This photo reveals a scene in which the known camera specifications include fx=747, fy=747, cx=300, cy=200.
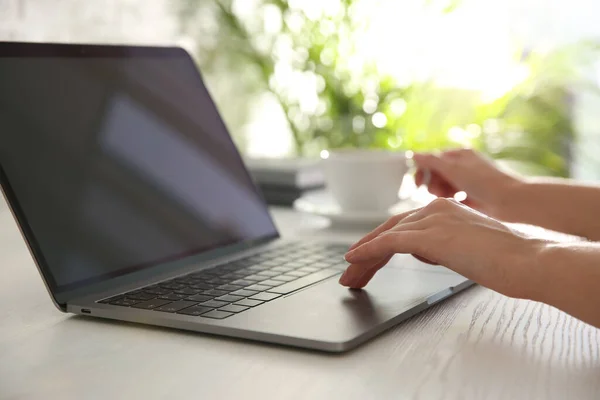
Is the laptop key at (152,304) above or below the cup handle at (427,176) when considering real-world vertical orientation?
above

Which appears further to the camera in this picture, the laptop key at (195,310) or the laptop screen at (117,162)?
the laptop screen at (117,162)

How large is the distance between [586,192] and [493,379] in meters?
0.61

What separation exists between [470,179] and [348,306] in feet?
1.88

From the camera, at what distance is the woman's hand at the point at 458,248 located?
63 cm

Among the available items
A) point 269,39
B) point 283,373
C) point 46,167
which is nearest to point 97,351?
point 283,373

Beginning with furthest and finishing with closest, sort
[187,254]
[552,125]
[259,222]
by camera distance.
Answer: [552,125], [259,222], [187,254]

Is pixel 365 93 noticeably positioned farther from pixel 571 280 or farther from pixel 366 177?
pixel 571 280

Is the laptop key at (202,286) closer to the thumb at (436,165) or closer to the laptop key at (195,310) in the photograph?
the laptop key at (195,310)

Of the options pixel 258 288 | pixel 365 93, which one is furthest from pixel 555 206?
pixel 365 93

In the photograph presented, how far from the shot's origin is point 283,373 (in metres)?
0.52

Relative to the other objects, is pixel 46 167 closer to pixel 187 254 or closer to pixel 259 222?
pixel 187 254

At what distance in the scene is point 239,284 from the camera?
2.45ft

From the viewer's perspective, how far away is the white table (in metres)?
A: 0.50

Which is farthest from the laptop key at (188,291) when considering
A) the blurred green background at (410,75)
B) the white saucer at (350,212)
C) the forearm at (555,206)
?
the blurred green background at (410,75)
